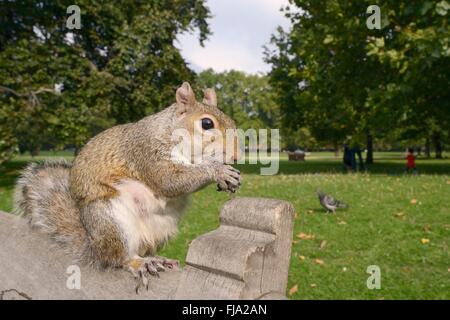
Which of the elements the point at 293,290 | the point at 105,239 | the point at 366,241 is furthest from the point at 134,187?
the point at 366,241

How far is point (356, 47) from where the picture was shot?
16.0 m

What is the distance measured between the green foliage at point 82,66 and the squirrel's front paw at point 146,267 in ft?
39.2

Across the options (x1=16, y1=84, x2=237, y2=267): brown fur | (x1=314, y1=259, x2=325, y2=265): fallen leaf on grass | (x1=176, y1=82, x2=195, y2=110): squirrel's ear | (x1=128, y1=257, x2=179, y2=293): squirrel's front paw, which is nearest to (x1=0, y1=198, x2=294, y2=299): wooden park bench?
(x1=128, y1=257, x2=179, y2=293): squirrel's front paw

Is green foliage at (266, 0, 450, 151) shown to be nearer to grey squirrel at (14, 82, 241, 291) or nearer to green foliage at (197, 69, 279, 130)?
grey squirrel at (14, 82, 241, 291)

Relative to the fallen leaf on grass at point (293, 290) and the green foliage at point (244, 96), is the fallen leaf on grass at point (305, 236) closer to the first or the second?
the fallen leaf on grass at point (293, 290)

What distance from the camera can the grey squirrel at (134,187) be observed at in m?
1.71

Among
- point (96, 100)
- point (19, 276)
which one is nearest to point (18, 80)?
point (96, 100)

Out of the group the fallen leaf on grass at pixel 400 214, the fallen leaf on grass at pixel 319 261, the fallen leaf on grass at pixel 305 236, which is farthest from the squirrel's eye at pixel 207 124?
the fallen leaf on grass at pixel 400 214

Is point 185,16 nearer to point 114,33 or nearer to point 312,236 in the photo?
point 114,33

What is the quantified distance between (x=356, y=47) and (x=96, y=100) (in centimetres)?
888

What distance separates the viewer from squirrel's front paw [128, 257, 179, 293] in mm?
1488

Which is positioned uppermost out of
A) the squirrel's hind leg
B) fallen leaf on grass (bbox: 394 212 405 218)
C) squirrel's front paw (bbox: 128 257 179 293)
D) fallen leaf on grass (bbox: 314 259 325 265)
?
the squirrel's hind leg

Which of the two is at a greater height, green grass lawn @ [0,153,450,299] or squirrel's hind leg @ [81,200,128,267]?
squirrel's hind leg @ [81,200,128,267]

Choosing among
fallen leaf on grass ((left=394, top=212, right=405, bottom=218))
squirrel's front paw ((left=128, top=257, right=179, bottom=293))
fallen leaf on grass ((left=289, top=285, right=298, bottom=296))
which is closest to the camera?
squirrel's front paw ((left=128, top=257, right=179, bottom=293))
